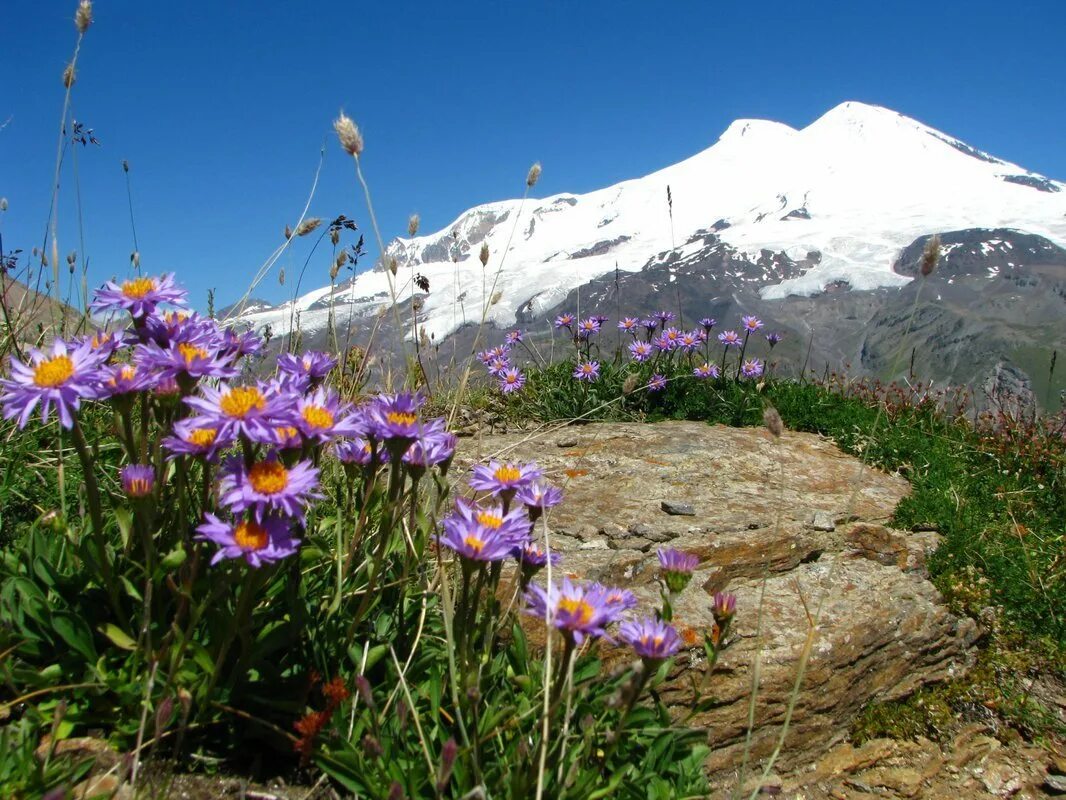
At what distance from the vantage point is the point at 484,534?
188cm

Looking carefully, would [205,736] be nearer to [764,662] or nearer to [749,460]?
[764,662]

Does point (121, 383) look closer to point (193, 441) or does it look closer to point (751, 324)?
point (193, 441)

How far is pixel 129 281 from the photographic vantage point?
223cm

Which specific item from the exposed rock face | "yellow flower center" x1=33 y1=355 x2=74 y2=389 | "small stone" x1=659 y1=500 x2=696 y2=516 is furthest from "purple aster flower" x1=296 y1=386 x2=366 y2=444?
"small stone" x1=659 y1=500 x2=696 y2=516

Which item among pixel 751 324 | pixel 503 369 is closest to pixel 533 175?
pixel 503 369

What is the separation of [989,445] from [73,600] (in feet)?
20.2

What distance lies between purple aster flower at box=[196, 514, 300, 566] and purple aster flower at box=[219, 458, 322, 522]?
0.10 ft

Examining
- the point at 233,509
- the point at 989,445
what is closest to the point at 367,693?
the point at 233,509

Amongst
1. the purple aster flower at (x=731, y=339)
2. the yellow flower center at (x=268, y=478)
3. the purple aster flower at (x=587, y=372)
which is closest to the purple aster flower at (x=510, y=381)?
the purple aster flower at (x=587, y=372)

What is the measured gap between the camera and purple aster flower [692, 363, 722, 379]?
239 inches

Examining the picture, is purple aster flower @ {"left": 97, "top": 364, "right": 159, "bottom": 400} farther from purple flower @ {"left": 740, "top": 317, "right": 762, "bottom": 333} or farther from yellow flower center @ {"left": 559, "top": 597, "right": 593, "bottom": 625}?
purple flower @ {"left": 740, "top": 317, "right": 762, "bottom": 333}

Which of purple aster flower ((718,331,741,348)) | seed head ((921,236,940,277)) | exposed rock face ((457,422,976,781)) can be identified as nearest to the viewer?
seed head ((921,236,940,277))

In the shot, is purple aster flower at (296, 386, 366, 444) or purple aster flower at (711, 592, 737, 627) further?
purple aster flower at (711, 592, 737, 627)

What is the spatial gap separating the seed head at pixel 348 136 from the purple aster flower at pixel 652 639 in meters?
1.53
